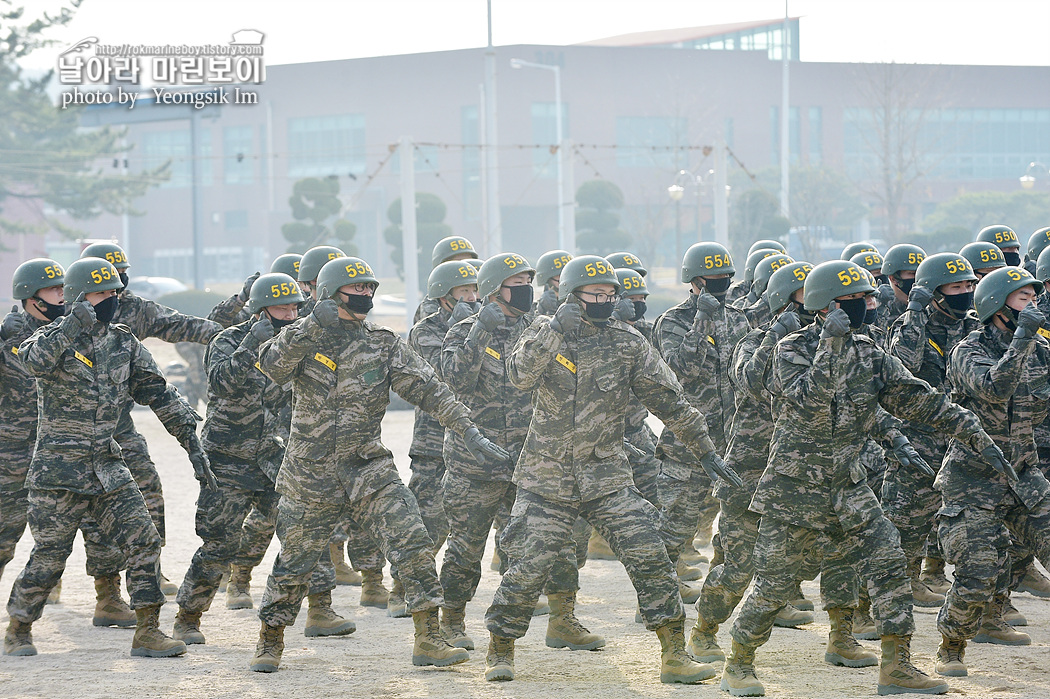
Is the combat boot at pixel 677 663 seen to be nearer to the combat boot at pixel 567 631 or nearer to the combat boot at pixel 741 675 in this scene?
the combat boot at pixel 741 675

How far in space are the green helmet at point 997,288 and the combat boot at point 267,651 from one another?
15.5 ft

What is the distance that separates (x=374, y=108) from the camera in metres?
64.1

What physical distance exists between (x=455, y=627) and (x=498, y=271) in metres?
2.39

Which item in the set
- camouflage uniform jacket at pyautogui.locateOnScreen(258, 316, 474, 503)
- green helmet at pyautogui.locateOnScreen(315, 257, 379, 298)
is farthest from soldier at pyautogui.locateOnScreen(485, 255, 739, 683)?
green helmet at pyautogui.locateOnScreen(315, 257, 379, 298)

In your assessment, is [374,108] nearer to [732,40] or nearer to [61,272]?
[732,40]

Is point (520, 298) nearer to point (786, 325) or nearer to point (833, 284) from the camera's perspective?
point (786, 325)

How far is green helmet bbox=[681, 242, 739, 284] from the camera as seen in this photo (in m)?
9.76

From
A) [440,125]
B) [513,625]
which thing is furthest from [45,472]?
[440,125]

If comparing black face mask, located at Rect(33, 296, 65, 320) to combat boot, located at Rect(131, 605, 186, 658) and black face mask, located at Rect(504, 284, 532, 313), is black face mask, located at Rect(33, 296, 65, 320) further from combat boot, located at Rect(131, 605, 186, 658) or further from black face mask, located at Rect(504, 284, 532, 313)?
black face mask, located at Rect(504, 284, 532, 313)

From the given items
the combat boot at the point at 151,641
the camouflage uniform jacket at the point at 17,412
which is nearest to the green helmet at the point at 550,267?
the camouflage uniform jacket at the point at 17,412

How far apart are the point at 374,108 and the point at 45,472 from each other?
5769 cm

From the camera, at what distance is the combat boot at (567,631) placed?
8.27 metres

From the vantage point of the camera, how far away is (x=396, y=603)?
31.2 ft

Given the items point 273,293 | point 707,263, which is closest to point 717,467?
point 707,263
